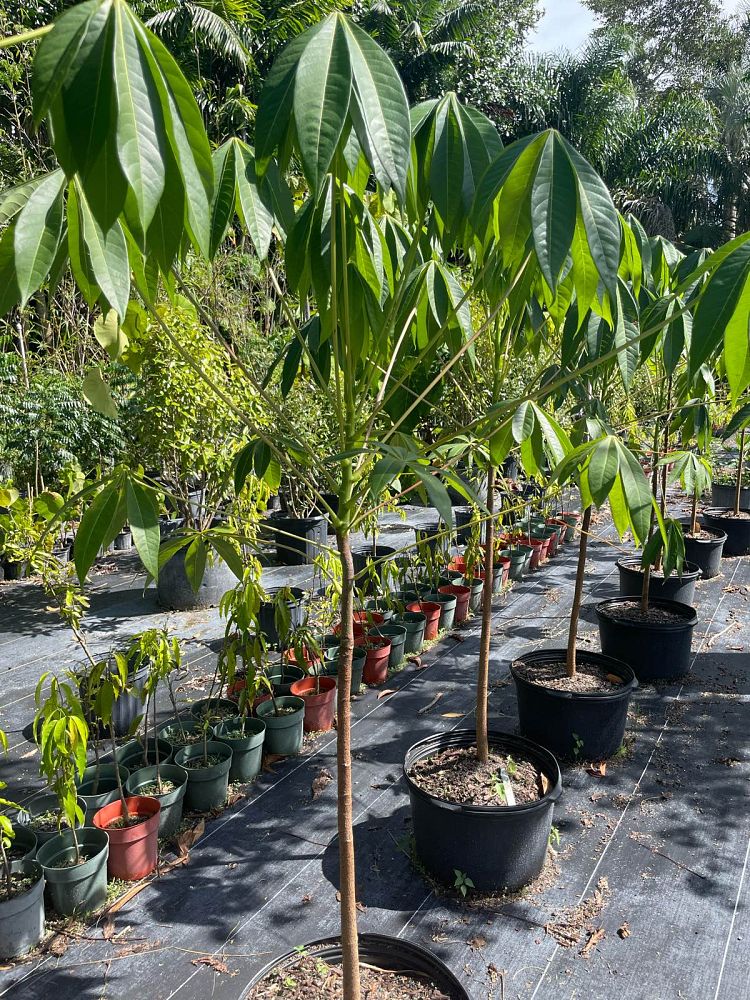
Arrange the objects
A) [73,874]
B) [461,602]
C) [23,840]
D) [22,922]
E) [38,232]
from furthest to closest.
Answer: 1. [461,602]
2. [23,840]
3. [73,874]
4. [22,922]
5. [38,232]

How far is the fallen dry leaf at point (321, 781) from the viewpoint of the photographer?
9.08 feet

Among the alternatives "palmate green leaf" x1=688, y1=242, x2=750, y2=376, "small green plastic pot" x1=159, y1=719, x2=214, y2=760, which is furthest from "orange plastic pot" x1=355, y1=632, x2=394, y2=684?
"palmate green leaf" x1=688, y1=242, x2=750, y2=376

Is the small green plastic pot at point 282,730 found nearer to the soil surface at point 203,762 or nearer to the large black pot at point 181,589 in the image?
the soil surface at point 203,762

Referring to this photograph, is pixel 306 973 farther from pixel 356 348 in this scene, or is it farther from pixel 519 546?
pixel 519 546

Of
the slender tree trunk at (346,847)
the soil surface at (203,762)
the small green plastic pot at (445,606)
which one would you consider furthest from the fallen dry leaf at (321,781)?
the small green plastic pot at (445,606)

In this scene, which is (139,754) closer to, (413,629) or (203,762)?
(203,762)

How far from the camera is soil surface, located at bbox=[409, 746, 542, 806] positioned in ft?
7.40

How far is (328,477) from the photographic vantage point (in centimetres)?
129

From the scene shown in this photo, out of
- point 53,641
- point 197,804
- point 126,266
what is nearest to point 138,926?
point 197,804

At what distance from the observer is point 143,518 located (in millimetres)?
1223

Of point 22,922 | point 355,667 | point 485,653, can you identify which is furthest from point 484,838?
point 355,667

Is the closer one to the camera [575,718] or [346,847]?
[346,847]

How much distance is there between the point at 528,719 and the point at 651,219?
16.6 meters

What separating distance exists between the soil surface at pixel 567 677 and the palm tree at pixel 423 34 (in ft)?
49.0
